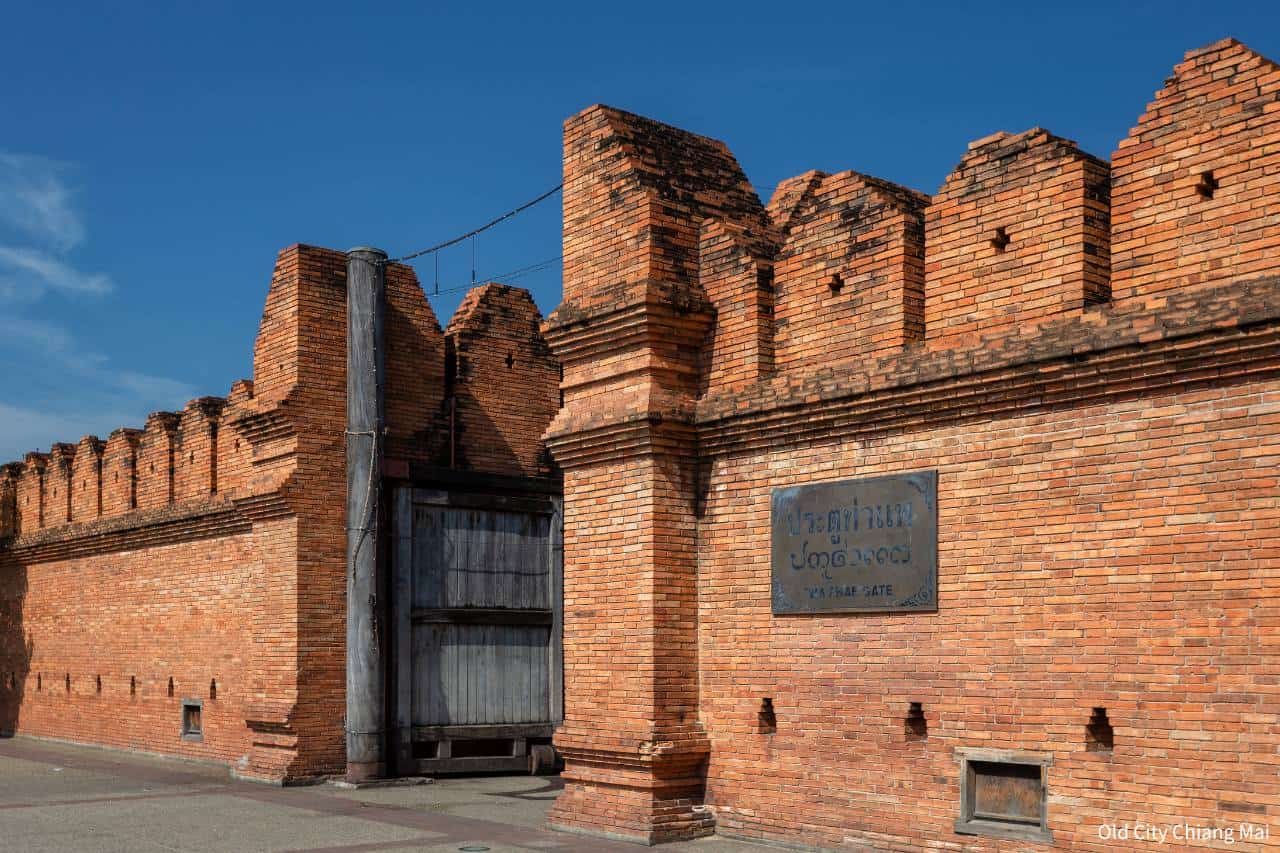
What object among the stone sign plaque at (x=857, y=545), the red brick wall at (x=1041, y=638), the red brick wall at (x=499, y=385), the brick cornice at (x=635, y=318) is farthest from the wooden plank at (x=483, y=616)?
the stone sign plaque at (x=857, y=545)

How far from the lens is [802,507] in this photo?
31.4 ft

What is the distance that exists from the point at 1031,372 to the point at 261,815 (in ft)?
24.4

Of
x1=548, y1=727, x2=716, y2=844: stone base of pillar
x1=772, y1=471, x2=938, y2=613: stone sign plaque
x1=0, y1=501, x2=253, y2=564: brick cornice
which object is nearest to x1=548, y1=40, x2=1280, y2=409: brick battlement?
x1=772, y1=471, x2=938, y2=613: stone sign plaque

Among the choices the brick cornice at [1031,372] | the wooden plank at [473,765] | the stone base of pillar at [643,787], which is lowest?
the wooden plank at [473,765]

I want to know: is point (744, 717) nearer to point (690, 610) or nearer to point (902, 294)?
point (690, 610)

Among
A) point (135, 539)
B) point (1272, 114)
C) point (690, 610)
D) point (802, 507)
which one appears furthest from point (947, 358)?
point (135, 539)

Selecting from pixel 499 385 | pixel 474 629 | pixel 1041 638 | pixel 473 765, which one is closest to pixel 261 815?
pixel 473 765

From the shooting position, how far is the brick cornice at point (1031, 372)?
7207 millimetres

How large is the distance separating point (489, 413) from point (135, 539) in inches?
234

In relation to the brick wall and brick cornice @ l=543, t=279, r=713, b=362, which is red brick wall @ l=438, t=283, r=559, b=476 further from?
brick cornice @ l=543, t=279, r=713, b=362

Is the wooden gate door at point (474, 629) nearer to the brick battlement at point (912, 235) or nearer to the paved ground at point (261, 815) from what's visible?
the paved ground at point (261, 815)

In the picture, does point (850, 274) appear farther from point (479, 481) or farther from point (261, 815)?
point (479, 481)

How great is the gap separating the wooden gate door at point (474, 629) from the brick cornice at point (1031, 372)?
18.2 ft

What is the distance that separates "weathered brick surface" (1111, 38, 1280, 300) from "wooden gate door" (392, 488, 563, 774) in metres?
8.77
